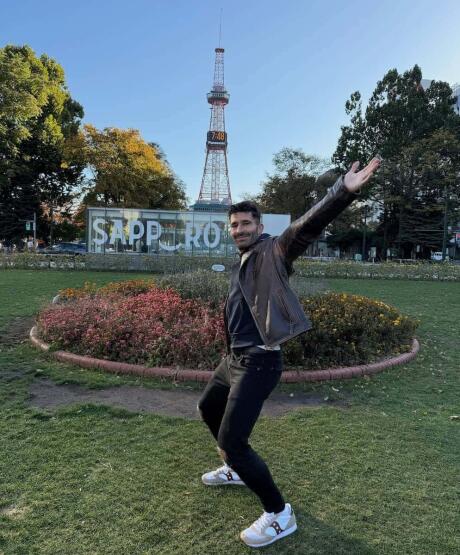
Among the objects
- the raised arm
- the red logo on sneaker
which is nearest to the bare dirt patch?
the red logo on sneaker

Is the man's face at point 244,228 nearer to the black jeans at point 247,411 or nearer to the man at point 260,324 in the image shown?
the man at point 260,324

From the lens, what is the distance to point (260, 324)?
2373 mm

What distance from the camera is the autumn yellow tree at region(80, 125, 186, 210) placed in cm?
3428

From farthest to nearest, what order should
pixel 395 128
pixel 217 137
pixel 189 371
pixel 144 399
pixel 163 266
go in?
pixel 217 137 → pixel 395 128 → pixel 163 266 → pixel 189 371 → pixel 144 399

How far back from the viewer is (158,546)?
8.16ft

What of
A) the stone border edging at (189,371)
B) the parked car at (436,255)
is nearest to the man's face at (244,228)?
the stone border edging at (189,371)

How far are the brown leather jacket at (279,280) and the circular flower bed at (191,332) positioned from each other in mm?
3281

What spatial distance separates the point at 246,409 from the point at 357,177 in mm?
1293

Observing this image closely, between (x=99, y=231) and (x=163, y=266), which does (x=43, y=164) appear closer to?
(x=99, y=231)

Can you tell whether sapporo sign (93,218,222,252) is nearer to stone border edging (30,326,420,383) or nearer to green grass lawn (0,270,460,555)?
stone border edging (30,326,420,383)

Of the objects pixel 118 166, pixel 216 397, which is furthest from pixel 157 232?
pixel 216 397

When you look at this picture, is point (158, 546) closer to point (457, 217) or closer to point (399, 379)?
Result: point (399, 379)

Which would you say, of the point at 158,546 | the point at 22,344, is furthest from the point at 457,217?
the point at 158,546

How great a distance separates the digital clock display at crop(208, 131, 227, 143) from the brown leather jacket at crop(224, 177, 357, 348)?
212 feet
